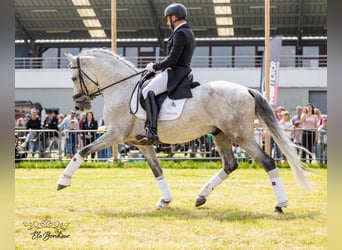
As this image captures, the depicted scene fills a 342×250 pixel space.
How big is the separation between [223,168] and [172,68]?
4.20 feet

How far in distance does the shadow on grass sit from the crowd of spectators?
827 cm

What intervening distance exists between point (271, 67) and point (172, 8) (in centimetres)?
1013

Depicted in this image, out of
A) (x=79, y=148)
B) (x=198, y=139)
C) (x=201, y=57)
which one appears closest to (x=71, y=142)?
(x=79, y=148)

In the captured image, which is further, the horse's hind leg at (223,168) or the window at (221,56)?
the window at (221,56)

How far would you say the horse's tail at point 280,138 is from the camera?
612 cm

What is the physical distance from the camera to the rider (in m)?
6.16

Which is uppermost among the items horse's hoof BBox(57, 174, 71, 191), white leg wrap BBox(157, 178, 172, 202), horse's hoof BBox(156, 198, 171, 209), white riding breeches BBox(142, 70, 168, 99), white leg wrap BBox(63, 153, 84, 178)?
white riding breeches BBox(142, 70, 168, 99)

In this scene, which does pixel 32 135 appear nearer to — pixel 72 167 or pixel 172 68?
pixel 72 167

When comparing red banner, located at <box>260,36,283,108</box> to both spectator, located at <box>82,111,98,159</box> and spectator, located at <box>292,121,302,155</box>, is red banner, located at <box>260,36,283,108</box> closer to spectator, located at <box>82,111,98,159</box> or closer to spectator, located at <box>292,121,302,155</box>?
spectator, located at <box>292,121,302,155</box>

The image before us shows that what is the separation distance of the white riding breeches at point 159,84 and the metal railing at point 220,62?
1861cm

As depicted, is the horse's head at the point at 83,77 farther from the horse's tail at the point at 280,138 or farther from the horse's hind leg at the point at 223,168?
the horse's tail at the point at 280,138

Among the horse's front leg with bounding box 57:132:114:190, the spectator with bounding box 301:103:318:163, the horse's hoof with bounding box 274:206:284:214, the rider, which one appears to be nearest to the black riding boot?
the rider

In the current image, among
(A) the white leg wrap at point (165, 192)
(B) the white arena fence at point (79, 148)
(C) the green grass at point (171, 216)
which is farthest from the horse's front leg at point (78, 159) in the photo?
(B) the white arena fence at point (79, 148)

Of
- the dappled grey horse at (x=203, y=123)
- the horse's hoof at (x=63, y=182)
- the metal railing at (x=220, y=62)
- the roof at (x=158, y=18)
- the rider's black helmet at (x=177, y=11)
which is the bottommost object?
the horse's hoof at (x=63, y=182)
